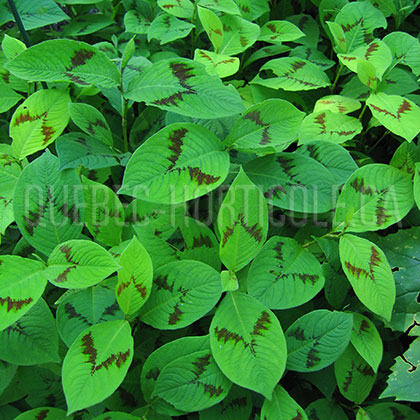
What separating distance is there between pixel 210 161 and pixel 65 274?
340mm

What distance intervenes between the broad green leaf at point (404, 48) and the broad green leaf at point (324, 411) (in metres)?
0.86

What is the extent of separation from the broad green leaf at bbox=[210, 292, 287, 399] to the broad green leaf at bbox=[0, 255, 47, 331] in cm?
31

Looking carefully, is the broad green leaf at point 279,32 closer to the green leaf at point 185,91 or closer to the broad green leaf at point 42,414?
the green leaf at point 185,91

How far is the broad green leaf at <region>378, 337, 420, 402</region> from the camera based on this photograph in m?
0.84

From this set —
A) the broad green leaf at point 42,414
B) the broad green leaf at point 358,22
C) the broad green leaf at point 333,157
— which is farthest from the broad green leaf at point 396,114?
the broad green leaf at point 42,414

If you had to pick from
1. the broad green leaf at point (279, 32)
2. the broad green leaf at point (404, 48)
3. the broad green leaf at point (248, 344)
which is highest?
the broad green leaf at point (279, 32)

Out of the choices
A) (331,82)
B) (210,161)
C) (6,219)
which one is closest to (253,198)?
(210,161)

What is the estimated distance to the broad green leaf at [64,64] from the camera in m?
0.88

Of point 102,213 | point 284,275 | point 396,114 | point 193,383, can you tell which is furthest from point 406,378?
point 102,213

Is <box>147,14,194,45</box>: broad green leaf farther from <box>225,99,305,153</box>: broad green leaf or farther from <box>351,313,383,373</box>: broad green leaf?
<box>351,313,383,373</box>: broad green leaf

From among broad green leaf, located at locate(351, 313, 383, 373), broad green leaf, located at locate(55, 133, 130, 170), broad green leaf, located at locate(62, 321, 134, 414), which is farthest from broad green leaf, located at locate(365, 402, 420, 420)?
broad green leaf, located at locate(55, 133, 130, 170)

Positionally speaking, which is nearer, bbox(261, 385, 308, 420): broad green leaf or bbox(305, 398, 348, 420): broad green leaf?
bbox(261, 385, 308, 420): broad green leaf

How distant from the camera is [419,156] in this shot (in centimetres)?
100

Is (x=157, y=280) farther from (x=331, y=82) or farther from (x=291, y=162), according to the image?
(x=331, y=82)
